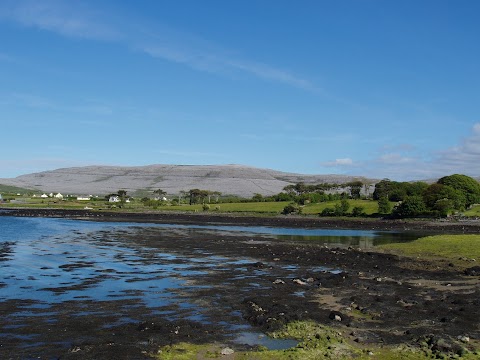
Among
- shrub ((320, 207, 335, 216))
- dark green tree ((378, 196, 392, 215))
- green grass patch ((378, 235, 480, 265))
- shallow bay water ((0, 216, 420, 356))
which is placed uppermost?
dark green tree ((378, 196, 392, 215))

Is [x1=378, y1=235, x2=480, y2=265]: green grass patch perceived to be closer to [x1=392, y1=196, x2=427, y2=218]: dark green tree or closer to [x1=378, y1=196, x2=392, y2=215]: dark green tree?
[x1=392, y1=196, x2=427, y2=218]: dark green tree

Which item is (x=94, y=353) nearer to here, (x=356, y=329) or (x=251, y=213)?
(x=356, y=329)

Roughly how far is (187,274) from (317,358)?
18.3m

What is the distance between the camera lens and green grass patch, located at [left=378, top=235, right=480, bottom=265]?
40.2 meters

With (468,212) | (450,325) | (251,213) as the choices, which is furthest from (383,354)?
(251,213)

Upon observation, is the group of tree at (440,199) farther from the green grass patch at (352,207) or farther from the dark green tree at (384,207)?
the green grass patch at (352,207)

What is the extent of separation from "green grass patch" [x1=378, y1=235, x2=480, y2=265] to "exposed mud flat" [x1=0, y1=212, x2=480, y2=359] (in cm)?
385

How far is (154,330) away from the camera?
59.5ft

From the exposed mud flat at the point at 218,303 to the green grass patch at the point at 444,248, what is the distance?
152 inches

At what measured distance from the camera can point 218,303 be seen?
23344mm

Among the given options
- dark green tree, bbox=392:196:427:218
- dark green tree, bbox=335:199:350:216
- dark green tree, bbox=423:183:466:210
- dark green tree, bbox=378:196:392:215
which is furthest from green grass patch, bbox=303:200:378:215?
dark green tree, bbox=423:183:466:210

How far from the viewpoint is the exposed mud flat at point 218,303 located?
17.2 meters

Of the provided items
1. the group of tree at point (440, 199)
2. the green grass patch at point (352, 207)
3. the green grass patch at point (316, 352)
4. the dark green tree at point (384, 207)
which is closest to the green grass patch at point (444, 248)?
the green grass patch at point (316, 352)

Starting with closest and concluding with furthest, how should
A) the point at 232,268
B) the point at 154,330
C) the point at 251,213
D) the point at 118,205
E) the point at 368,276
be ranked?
the point at 154,330 < the point at 368,276 < the point at 232,268 < the point at 251,213 < the point at 118,205
